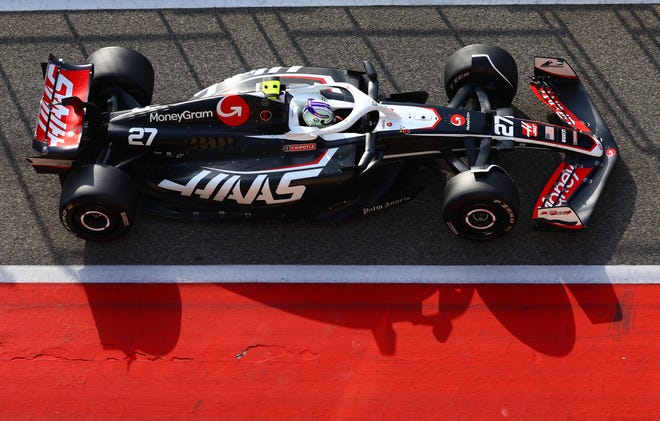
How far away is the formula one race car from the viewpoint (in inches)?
308

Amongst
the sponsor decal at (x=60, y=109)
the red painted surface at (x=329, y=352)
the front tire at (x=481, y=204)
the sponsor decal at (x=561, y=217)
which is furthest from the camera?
the sponsor decal at (x=60, y=109)

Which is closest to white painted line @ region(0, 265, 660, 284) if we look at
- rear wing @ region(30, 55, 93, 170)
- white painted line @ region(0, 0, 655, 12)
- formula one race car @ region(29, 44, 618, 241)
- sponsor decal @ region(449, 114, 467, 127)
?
formula one race car @ region(29, 44, 618, 241)

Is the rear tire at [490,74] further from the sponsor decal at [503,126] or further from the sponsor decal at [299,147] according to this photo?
the sponsor decal at [299,147]

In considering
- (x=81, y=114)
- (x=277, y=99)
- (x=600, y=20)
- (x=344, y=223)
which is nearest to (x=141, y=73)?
(x=81, y=114)

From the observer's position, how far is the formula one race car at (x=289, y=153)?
783cm

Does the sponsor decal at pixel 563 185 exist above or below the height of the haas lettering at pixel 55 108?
below

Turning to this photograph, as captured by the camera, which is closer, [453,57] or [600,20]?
[453,57]

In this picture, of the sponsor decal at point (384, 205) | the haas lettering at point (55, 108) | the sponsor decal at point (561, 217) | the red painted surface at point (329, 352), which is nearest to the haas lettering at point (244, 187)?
the sponsor decal at point (384, 205)

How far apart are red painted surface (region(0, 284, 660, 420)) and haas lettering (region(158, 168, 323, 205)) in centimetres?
91

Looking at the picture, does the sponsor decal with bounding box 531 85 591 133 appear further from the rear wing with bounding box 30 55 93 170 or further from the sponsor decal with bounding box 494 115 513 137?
the rear wing with bounding box 30 55 93 170

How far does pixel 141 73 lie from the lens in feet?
28.4

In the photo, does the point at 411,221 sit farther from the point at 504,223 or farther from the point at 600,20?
the point at 600,20

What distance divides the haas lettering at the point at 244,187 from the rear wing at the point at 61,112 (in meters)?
1.02

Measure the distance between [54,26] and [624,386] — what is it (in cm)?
806
